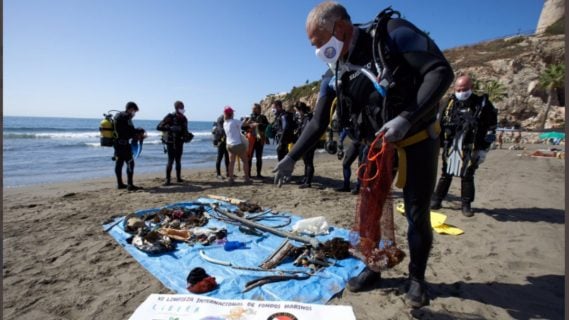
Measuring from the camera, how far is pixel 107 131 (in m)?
6.99

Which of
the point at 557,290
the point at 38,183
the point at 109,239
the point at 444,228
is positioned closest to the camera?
the point at 557,290

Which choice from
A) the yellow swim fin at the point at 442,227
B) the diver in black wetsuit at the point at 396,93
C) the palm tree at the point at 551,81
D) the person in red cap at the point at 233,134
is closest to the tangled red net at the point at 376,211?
the diver in black wetsuit at the point at 396,93

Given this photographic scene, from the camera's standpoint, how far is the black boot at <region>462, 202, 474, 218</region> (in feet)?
16.6

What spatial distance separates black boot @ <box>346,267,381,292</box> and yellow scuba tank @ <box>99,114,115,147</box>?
6494 mm

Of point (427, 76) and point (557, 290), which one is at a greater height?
point (427, 76)

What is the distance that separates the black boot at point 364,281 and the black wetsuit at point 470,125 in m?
3.17

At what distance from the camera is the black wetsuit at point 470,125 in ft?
15.7

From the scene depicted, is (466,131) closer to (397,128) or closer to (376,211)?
(376,211)

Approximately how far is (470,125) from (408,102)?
3.46 m

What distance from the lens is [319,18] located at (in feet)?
6.83

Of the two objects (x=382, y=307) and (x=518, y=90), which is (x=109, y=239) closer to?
(x=382, y=307)

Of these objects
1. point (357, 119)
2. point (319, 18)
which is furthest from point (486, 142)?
point (319, 18)

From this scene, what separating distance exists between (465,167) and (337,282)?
3395 mm

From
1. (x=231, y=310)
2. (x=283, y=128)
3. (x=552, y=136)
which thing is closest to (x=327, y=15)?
(x=231, y=310)
